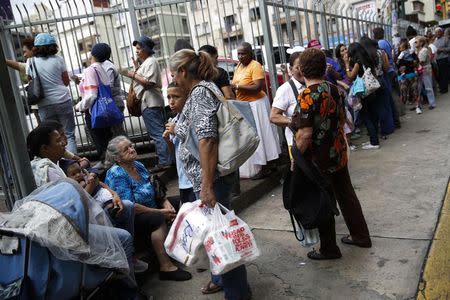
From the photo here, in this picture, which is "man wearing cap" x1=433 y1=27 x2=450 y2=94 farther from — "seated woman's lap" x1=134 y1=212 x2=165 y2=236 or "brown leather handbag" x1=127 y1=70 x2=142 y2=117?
"seated woman's lap" x1=134 y1=212 x2=165 y2=236

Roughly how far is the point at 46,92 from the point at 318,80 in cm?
346

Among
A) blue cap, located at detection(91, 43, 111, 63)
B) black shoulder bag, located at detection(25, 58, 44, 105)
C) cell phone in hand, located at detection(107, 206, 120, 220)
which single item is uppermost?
blue cap, located at detection(91, 43, 111, 63)

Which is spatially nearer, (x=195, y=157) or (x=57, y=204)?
(x=57, y=204)

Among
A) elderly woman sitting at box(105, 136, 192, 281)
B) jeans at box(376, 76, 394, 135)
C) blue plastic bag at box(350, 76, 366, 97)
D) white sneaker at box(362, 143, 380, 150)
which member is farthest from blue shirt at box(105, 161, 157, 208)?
jeans at box(376, 76, 394, 135)

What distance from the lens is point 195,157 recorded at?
277cm

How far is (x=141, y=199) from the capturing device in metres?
3.70

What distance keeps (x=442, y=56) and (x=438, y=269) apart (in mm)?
10520

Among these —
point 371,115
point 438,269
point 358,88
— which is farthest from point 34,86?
point 371,115

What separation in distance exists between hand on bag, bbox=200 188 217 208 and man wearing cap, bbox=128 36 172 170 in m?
2.85

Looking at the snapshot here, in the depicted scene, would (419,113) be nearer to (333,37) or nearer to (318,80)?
(333,37)

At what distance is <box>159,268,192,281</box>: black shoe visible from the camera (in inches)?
139

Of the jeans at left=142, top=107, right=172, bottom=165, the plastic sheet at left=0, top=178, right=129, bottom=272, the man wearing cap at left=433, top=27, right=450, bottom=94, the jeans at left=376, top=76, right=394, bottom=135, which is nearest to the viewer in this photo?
the plastic sheet at left=0, top=178, right=129, bottom=272

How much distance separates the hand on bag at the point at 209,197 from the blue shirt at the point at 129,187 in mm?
1151

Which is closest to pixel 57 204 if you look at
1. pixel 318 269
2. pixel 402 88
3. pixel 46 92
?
pixel 318 269
